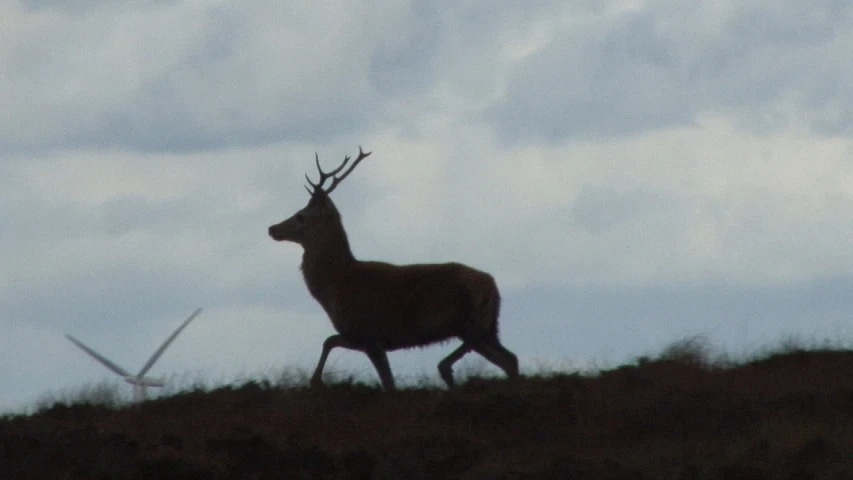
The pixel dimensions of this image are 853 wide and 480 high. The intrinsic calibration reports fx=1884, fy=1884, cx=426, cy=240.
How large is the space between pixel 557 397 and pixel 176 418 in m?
3.28

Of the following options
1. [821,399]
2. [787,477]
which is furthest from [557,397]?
[787,477]

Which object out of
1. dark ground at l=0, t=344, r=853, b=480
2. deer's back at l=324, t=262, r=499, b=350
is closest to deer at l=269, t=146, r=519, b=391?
deer's back at l=324, t=262, r=499, b=350

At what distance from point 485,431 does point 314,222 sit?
5.73 meters

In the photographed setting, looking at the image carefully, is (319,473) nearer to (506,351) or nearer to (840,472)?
(840,472)

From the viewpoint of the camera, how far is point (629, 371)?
17.2 m

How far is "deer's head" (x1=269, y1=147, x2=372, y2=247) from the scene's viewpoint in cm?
2017

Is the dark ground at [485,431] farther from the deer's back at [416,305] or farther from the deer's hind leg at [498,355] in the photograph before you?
the deer's hind leg at [498,355]

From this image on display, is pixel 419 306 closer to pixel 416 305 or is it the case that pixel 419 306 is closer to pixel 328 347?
pixel 416 305

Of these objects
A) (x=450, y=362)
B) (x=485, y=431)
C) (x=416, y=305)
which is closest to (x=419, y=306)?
(x=416, y=305)

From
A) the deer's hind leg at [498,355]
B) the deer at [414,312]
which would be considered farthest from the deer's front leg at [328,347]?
the deer's hind leg at [498,355]

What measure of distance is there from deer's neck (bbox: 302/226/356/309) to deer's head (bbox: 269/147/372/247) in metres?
0.08

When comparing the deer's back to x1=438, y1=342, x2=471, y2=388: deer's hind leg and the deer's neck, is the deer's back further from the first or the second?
the deer's neck

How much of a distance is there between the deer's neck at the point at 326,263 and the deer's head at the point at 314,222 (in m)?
Result: 0.08

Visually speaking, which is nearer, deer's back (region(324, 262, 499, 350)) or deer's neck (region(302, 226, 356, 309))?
deer's back (region(324, 262, 499, 350))
